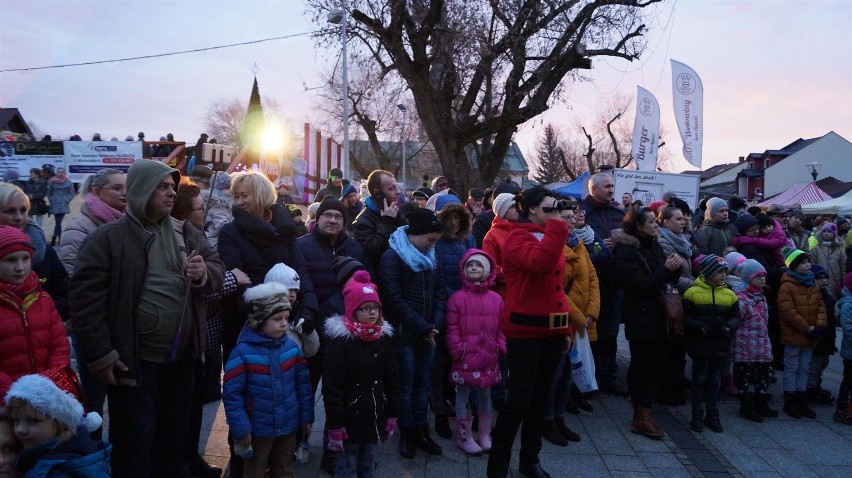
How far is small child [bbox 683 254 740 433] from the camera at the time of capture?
18.9 feet

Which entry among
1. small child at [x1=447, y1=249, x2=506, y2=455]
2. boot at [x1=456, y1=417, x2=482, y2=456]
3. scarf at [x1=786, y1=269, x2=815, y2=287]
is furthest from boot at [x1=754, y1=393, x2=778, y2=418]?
boot at [x1=456, y1=417, x2=482, y2=456]

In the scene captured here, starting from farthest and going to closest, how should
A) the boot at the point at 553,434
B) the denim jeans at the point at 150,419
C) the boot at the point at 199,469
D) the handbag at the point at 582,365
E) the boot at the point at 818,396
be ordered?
the boot at the point at 818,396, the handbag at the point at 582,365, the boot at the point at 553,434, the boot at the point at 199,469, the denim jeans at the point at 150,419

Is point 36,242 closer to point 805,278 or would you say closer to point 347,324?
point 347,324

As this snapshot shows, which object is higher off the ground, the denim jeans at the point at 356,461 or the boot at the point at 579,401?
the denim jeans at the point at 356,461

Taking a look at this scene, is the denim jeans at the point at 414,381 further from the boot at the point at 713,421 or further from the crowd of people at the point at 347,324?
the boot at the point at 713,421

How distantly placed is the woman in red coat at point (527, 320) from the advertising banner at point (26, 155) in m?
19.0

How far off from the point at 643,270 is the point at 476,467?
226cm

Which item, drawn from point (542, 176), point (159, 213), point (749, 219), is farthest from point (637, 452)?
point (542, 176)

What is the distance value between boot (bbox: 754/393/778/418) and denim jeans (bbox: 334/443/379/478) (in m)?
4.25

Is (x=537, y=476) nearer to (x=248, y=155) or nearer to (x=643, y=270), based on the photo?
(x=643, y=270)

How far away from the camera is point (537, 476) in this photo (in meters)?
4.42

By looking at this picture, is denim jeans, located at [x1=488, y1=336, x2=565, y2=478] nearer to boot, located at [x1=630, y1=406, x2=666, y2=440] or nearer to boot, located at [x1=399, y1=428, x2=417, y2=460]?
boot, located at [x1=399, y1=428, x2=417, y2=460]

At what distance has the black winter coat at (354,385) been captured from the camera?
3.85m

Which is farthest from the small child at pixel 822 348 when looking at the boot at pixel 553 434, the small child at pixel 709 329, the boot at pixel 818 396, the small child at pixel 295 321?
the small child at pixel 295 321
